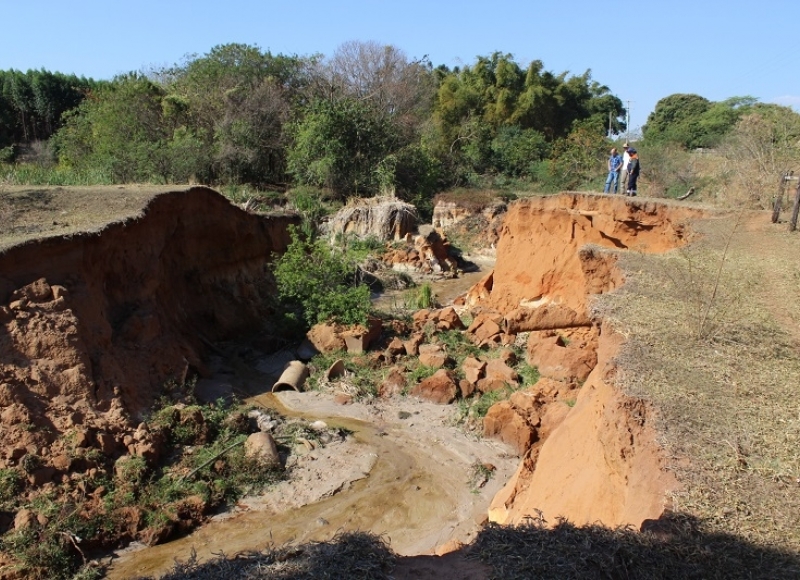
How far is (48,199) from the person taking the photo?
39.8 feet

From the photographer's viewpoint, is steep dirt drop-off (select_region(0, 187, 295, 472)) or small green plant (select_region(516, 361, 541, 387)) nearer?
steep dirt drop-off (select_region(0, 187, 295, 472))

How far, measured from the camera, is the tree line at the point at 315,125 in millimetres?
24203

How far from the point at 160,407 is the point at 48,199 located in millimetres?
5343

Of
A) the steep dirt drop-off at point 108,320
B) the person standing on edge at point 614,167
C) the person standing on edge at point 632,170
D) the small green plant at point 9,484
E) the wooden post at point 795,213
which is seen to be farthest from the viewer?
the person standing on edge at point 614,167

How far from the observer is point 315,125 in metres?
24.7

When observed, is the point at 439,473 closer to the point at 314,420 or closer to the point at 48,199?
the point at 314,420

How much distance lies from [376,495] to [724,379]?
4853 millimetres

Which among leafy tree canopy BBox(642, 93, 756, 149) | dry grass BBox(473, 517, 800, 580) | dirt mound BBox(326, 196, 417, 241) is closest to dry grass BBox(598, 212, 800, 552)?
dry grass BBox(473, 517, 800, 580)

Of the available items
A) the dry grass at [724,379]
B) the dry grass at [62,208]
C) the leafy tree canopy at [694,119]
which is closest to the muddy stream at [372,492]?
the dry grass at [724,379]

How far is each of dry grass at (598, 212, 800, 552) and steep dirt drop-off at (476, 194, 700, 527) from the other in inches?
8.5

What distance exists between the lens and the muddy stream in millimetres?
7355

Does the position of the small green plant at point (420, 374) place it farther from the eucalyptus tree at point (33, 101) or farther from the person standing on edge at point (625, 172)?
the eucalyptus tree at point (33, 101)

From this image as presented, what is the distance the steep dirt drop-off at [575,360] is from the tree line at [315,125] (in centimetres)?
1197

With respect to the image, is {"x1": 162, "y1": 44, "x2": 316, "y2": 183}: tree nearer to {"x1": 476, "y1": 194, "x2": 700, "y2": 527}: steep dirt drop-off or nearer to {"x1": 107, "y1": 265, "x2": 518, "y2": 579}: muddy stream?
{"x1": 476, "y1": 194, "x2": 700, "y2": 527}: steep dirt drop-off
